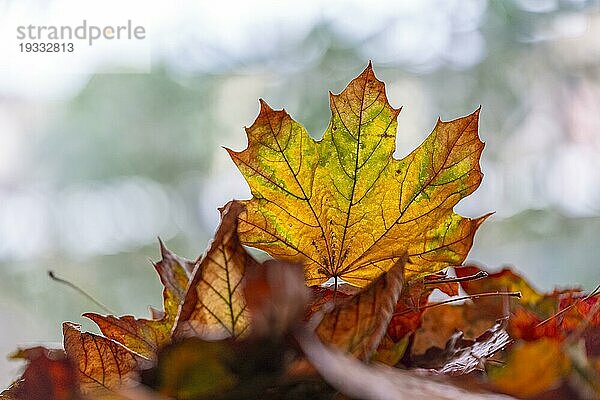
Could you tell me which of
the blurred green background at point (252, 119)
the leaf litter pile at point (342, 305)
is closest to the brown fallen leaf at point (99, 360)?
the leaf litter pile at point (342, 305)

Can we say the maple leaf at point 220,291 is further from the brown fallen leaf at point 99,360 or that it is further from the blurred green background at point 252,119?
the blurred green background at point 252,119

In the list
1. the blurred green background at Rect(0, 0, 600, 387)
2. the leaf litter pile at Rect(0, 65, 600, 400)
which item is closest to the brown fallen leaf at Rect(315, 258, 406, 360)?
the leaf litter pile at Rect(0, 65, 600, 400)

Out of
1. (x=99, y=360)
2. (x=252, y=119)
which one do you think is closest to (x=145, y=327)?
(x=99, y=360)

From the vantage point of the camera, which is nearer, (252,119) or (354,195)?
(354,195)

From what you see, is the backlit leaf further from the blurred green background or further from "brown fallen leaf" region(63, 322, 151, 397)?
the blurred green background

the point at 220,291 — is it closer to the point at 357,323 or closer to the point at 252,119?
the point at 357,323

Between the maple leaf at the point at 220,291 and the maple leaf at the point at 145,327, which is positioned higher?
the maple leaf at the point at 220,291

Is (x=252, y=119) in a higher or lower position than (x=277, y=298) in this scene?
higher
